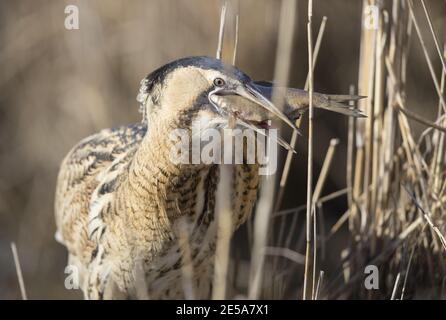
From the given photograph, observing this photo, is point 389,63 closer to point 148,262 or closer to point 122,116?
point 148,262

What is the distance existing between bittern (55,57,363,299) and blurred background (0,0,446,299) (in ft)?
3.63

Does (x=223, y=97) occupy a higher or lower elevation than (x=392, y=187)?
higher

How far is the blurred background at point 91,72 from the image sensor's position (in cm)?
370

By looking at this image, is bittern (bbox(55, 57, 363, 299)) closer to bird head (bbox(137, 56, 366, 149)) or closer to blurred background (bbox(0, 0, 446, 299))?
bird head (bbox(137, 56, 366, 149))

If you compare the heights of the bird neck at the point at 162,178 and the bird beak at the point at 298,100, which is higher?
the bird beak at the point at 298,100

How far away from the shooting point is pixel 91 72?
12.4 ft

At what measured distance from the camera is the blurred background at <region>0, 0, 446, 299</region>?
370 centimetres

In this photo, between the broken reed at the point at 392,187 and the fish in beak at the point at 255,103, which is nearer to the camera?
the fish in beak at the point at 255,103

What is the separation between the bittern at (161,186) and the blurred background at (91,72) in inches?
43.6

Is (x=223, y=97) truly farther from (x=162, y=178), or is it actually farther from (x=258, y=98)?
(x=162, y=178)

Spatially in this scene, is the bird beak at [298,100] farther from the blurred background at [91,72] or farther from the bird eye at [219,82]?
the blurred background at [91,72]

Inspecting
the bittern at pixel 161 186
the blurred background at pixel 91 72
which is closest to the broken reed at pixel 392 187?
the bittern at pixel 161 186

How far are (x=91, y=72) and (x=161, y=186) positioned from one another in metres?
1.90

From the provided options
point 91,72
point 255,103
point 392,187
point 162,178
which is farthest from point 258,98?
point 91,72
